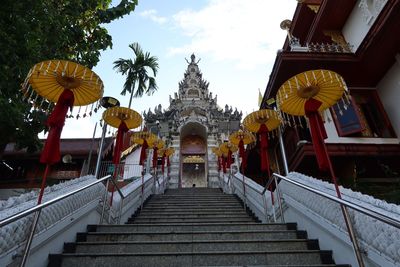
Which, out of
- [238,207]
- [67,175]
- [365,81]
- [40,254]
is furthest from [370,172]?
[67,175]

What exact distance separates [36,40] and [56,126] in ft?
11.8

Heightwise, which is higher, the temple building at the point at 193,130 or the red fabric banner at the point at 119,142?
the temple building at the point at 193,130

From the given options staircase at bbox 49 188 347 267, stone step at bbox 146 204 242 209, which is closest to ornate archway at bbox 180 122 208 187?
stone step at bbox 146 204 242 209

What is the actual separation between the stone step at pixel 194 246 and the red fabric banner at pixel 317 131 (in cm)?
126

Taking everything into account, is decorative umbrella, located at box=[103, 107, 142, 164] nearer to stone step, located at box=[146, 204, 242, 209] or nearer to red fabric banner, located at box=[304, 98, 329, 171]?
stone step, located at box=[146, 204, 242, 209]

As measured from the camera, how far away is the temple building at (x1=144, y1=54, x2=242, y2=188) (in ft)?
59.4

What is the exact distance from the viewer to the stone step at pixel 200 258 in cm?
310

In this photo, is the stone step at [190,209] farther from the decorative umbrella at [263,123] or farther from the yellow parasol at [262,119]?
the yellow parasol at [262,119]

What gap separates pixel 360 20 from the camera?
8.83 meters

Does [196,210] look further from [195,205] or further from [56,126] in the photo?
[56,126]

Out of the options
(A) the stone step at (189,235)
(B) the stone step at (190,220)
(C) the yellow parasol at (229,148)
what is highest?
(C) the yellow parasol at (229,148)

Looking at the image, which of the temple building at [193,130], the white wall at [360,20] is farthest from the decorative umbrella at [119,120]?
the temple building at [193,130]

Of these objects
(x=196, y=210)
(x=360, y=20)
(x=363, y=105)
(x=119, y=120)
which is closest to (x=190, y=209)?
(x=196, y=210)

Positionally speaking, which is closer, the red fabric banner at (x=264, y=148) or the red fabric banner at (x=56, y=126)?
the red fabric banner at (x=56, y=126)
